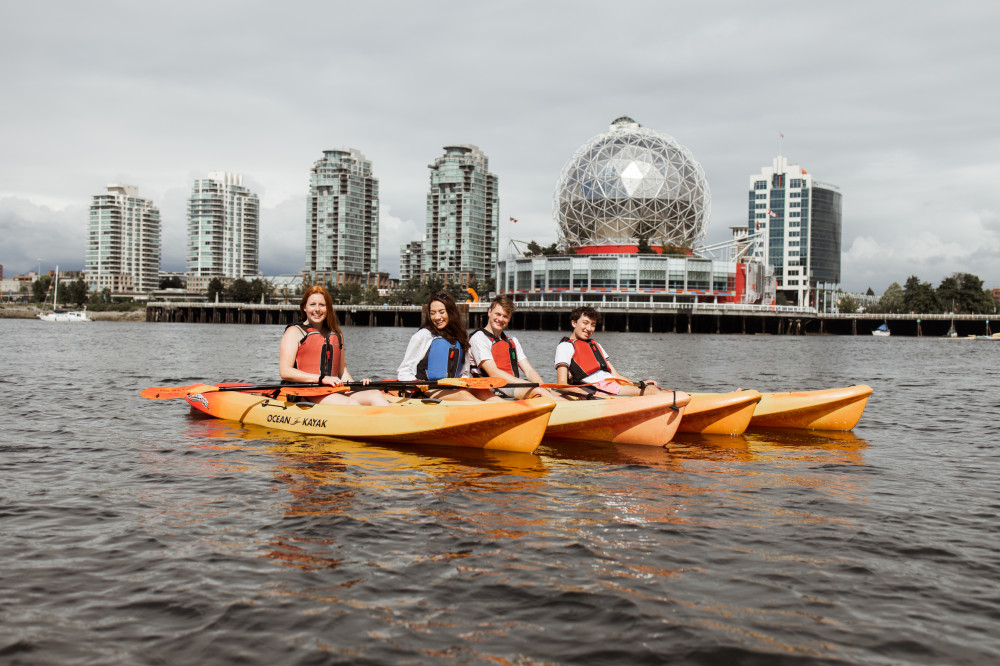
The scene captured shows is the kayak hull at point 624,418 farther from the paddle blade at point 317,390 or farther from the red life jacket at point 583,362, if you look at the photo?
the paddle blade at point 317,390

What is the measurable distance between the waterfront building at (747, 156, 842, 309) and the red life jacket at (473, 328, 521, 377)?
606 feet

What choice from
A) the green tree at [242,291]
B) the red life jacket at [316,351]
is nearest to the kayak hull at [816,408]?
the red life jacket at [316,351]

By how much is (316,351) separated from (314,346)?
3.1 inches

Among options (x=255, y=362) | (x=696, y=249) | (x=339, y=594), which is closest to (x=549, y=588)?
(x=339, y=594)

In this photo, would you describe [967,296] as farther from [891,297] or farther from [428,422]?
[428,422]

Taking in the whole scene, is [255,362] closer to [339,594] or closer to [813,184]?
[339,594]

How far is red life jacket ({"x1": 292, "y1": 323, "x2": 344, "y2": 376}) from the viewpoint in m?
11.4

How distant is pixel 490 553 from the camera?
6512 millimetres

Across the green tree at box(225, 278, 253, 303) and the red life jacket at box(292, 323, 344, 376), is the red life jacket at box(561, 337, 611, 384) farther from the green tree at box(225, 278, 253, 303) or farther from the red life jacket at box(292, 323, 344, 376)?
the green tree at box(225, 278, 253, 303)

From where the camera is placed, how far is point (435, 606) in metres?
5.39

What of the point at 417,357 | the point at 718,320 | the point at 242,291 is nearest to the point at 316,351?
the point at 417,357

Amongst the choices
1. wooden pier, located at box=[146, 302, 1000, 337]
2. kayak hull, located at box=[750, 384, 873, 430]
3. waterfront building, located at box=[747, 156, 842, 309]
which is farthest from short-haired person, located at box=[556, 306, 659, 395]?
waterfront building, located at box=[747, 156, 842, 309]

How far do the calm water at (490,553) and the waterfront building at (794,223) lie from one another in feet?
612

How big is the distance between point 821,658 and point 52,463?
9.47 meters
